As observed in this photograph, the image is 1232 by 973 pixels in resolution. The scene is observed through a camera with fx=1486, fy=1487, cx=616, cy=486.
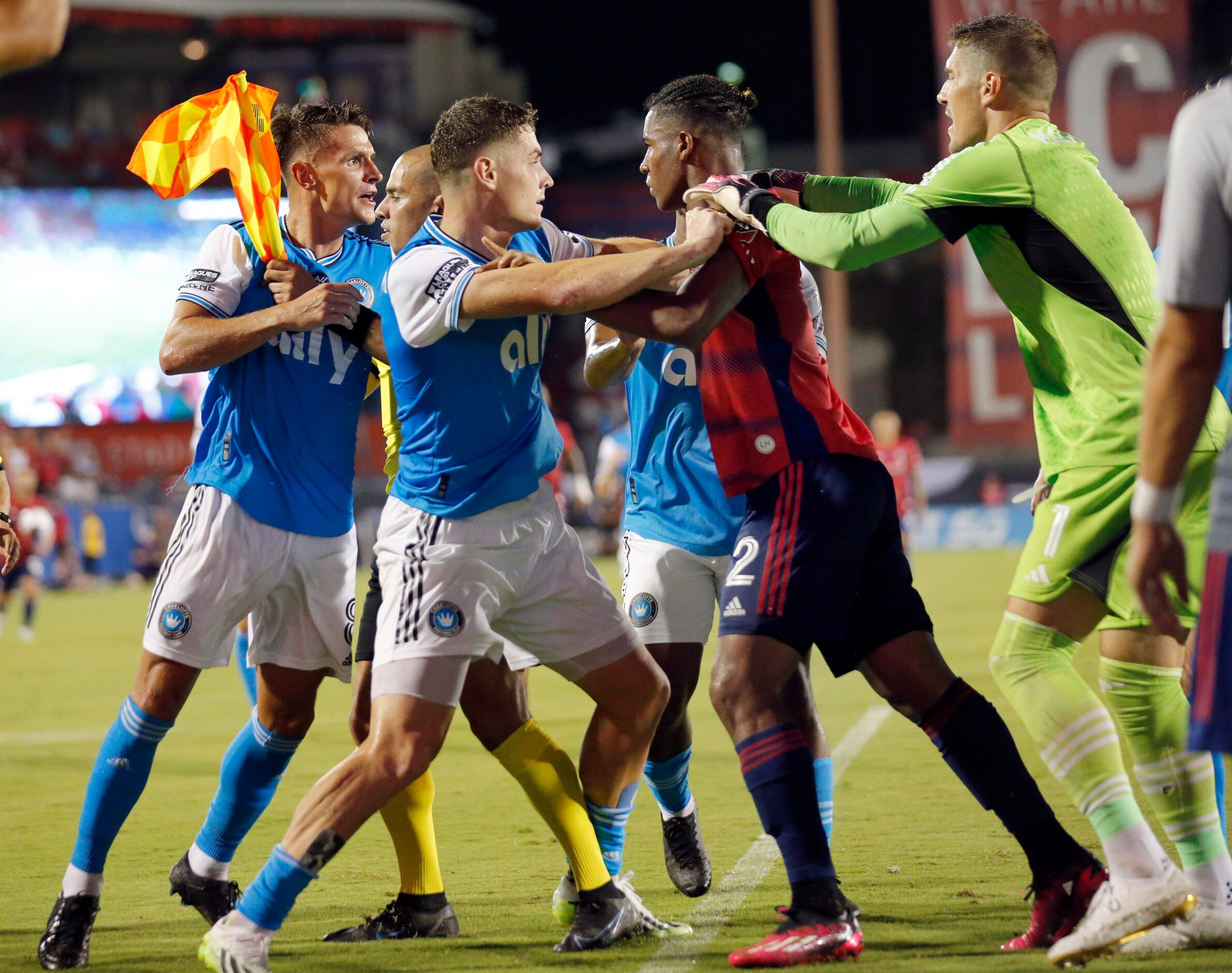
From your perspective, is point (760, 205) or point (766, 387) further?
point (766, 387)

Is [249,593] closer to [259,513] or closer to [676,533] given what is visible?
[259,513]

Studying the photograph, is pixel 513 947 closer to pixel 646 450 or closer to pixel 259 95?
pixel 646 450

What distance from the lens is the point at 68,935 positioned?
4023mm

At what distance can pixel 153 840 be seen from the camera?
19.0 feet

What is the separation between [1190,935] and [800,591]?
1320 millimetres

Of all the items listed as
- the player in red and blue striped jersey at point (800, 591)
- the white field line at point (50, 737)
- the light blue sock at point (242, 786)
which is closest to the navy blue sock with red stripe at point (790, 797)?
the player in red and blue striped jersey at point (800, 591)

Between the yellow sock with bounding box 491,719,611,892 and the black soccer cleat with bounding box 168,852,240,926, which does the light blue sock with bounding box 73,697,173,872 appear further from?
the yellow sock with bounding box 491,719,611,892

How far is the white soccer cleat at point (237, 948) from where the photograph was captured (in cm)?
355

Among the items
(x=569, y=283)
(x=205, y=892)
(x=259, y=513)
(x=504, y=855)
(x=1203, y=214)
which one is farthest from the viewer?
(x=504, y=855)

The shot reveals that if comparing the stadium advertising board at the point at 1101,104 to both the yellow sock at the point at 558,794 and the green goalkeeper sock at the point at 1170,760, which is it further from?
the yellow sock at the point at 558,794

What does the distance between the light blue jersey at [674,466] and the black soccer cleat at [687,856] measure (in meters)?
0.89

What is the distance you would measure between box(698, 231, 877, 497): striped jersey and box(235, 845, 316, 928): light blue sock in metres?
1.47

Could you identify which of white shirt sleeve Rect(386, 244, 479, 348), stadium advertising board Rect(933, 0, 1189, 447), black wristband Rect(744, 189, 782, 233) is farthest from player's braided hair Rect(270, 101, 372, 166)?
stadium advertising board Rect(933, 0, 1189, 447)

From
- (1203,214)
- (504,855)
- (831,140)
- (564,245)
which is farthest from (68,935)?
(831,140)
